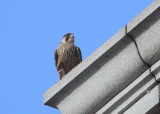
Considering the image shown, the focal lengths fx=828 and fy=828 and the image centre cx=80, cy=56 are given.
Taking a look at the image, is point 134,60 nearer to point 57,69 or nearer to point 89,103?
point 89,103

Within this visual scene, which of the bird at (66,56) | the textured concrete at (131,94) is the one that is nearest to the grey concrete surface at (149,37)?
the textured concrete at (131,94)

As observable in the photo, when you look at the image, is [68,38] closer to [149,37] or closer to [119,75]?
[119,75]

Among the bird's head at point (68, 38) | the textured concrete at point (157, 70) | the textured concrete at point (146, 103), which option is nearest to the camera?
the textured concrete at point (146, 103)

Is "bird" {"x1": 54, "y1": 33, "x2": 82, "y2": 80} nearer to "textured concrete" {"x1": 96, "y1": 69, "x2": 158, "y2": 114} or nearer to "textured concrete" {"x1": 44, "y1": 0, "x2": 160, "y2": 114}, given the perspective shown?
"textured concrete" {"x1": 44, "y1": 0, "x2": 160, "y2": 114}

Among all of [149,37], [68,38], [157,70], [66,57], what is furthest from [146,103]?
[68,38]

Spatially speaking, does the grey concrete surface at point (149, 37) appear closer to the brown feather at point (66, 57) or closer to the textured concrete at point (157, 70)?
the textured concrete at point (157, 70)

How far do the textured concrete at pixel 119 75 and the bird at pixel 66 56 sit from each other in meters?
5.10

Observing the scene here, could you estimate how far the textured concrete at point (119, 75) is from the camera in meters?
9.72

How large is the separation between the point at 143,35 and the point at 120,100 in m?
0.83

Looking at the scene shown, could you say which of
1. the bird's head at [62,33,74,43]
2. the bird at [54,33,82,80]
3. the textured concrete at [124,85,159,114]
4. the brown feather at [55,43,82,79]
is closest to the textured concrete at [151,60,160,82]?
the textured concrete at [124,85,159,114]

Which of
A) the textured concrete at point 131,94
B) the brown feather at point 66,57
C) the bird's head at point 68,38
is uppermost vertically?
the bird's head at point 68,38

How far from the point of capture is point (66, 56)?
53.2 ft

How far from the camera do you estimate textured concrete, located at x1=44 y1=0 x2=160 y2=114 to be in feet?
31.9

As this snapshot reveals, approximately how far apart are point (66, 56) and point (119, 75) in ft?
20.8
